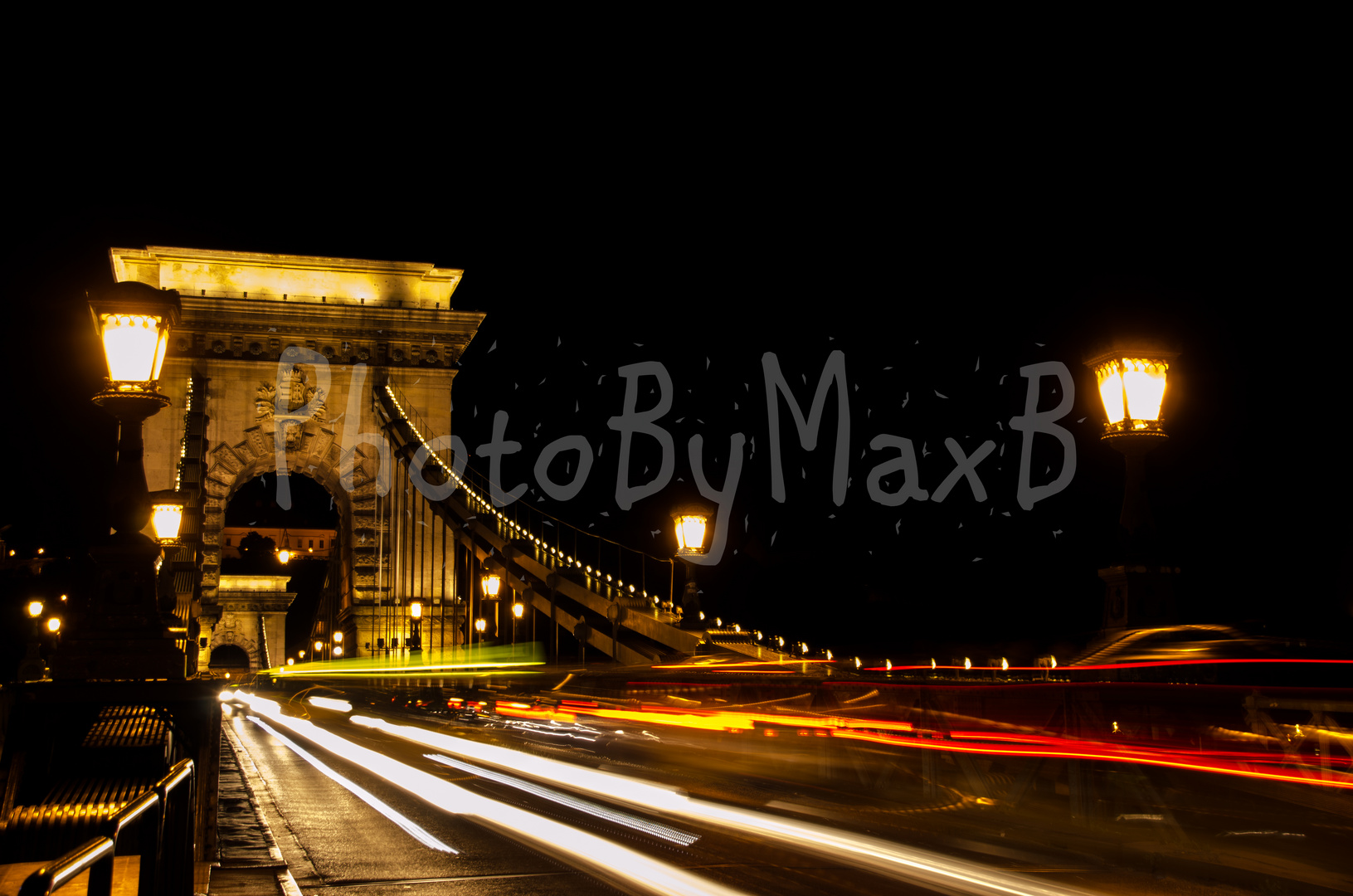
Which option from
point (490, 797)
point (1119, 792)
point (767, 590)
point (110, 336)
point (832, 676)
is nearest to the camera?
point (110, 336)

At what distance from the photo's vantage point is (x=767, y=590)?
62.0 ft

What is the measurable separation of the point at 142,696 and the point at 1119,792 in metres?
6.21

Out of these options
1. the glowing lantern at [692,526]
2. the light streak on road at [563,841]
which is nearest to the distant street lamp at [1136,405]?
the light streak on road at [563,841]

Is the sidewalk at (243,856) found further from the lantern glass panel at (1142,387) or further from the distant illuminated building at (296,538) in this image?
the distant illuminated building at (296,538)

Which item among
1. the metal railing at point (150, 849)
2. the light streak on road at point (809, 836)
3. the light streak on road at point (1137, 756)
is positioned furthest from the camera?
the light streak on road at point (1137, 756)

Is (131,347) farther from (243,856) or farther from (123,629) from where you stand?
(243,856)

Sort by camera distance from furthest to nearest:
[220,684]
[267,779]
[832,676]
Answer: [267,779] < [832,676] < [220,684]

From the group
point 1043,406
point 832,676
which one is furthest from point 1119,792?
point 1043,406

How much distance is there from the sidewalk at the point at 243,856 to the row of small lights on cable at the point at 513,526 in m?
12.9

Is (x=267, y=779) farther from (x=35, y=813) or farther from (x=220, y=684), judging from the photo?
(x=35, y=813)

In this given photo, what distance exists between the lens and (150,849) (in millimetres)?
3367

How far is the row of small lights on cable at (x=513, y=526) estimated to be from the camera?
85.1ft

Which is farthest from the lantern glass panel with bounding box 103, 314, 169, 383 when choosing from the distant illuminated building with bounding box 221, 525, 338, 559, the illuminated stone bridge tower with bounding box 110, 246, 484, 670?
the distant illuminated building with bounding box 221, 525, 338, 559

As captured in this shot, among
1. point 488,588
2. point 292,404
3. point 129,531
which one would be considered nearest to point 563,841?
point 129,531
